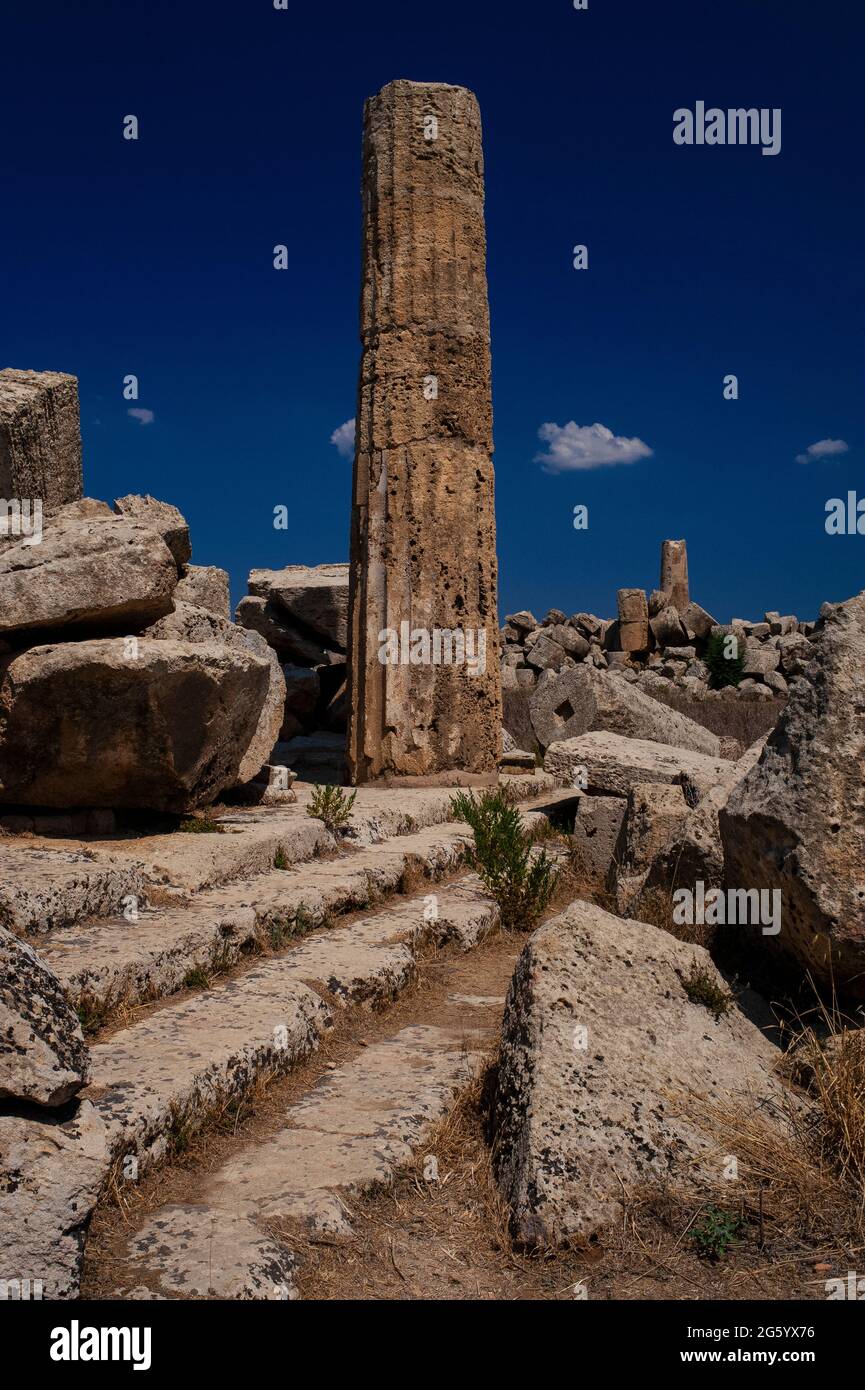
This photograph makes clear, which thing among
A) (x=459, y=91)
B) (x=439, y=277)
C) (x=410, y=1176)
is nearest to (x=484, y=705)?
(x=439, y=277)

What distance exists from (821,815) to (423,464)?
604 cm

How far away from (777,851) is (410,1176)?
1509mm

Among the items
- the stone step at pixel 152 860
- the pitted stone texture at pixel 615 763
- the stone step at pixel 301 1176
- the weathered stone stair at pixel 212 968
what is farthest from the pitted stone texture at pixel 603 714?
the stone step at pixel 301 1176

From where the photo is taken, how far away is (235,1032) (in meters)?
3.63

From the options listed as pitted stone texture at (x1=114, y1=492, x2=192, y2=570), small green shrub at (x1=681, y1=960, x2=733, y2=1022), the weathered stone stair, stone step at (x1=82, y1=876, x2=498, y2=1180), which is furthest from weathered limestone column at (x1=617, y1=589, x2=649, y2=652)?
small green shrub at (x1=681, y1=960, x2=733, y2=1022)

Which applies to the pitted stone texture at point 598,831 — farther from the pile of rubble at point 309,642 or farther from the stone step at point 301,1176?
the pile of rubble at point 309,642

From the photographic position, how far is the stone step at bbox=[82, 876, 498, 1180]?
2992mm

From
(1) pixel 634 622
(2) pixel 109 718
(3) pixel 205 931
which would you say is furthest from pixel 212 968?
(1) pixel 634 622

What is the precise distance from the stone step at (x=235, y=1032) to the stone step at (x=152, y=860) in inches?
24.0

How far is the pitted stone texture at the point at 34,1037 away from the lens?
2387mm

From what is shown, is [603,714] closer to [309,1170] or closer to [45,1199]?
[309,1170]

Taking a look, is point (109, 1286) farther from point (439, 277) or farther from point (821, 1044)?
point (439, 277)

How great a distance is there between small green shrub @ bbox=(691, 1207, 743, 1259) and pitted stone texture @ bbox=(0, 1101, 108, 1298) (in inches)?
57.7

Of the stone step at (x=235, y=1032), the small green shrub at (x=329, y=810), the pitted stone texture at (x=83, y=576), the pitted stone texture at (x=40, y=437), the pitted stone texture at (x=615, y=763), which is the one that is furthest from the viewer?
the pitted stone texture at (x=615, y=763)
